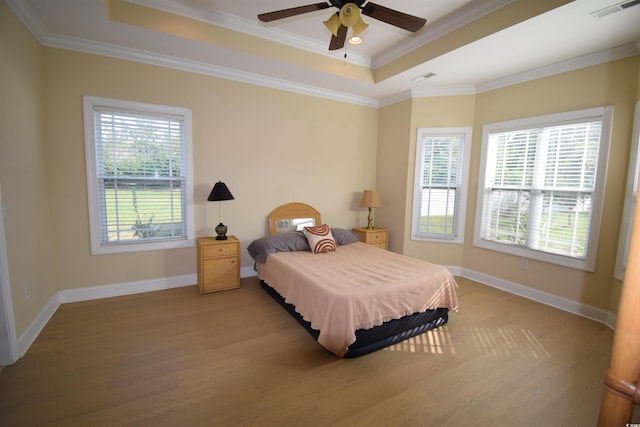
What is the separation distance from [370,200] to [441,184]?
1111 millimetres

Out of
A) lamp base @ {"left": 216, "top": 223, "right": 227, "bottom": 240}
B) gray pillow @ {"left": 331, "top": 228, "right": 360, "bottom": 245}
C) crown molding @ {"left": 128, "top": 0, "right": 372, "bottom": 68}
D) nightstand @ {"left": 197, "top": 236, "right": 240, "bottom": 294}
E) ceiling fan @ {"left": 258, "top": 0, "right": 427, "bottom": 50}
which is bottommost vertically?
nightstand @ {"left": 197, "top": 236, "right": 240, "bottom": 294}

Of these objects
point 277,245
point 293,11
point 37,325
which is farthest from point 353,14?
point 37,325

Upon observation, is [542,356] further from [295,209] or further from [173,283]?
[173,283]

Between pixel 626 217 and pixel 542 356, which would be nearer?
pixel 542 356

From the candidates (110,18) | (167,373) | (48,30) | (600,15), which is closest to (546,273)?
(600,15)

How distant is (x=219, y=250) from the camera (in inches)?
137

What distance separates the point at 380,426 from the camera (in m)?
1.64

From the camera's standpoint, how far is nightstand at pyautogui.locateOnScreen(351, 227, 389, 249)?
4.50m

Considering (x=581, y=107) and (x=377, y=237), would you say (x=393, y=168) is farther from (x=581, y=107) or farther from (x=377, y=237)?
(x=581, y=107)

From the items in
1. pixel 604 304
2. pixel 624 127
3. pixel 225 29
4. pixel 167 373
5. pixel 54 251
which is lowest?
pixel 167 373

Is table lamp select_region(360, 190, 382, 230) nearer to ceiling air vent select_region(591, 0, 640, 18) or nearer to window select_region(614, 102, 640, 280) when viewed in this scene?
window select_region(614, 102, 640, 280)

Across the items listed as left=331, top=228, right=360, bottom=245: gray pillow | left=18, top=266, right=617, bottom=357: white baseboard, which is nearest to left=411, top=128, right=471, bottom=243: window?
left=18, top=266, right=617, bottom=357: white baseboard

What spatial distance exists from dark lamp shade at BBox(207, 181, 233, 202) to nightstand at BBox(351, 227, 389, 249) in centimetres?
216

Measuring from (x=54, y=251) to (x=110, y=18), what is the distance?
240 cm
